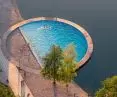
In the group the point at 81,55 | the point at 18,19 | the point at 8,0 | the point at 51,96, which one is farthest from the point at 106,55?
the point at 8,0

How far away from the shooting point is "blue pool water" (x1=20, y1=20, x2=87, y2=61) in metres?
26.8

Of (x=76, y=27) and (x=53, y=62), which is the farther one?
(x=76, y=27)

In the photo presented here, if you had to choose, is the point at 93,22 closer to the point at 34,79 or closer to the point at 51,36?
the point at 51,36

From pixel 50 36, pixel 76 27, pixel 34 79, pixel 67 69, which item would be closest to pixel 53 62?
pixel 67 69

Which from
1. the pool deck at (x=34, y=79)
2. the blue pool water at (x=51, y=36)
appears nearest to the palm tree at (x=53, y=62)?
the pool deck at (x=34, y=79)

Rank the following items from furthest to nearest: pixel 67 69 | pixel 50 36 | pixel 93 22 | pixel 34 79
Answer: pixel 93 22 → pixel 50 36 → pixel 34 79 → pixel 67 69

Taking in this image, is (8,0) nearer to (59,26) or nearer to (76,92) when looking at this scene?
(59,26)

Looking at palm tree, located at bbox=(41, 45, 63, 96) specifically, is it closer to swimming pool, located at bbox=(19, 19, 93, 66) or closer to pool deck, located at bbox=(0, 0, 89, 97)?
pool deck, located at bbox=(0, 0, 89, 97)

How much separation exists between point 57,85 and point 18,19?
8864mm

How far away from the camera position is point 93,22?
30.6 meters

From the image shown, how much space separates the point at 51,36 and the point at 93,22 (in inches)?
186

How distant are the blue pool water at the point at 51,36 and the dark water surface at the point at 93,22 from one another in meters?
1.31

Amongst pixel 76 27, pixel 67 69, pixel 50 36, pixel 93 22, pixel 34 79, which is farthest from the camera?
pixel 93 22

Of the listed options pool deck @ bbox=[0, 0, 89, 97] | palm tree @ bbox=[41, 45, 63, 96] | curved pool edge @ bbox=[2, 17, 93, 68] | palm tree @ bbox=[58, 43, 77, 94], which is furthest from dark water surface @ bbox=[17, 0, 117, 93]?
palm tree @ bbox=[41, 45, 63, 96]
